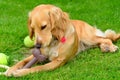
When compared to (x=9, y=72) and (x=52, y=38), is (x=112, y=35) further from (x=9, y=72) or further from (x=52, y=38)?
(x=9, y=72)

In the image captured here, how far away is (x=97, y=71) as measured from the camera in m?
5.30

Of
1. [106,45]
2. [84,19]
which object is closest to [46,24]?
[106,45]

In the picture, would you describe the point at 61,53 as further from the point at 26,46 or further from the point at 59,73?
the point at 26,46

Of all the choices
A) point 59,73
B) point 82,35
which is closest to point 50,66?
point 59,73

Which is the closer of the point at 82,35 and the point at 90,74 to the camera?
the point at 90,74

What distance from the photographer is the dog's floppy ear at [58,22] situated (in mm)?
5329

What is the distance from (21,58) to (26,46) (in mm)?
516

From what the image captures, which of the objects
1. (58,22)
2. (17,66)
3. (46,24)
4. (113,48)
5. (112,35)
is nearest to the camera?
(46,24)

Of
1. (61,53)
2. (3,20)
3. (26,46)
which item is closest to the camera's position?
(61,53)

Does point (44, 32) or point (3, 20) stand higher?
point (44, 32)

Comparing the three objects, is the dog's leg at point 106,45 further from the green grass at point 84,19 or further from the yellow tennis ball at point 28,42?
the yellow tennis ball at point 28,42

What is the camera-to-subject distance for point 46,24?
206 inches

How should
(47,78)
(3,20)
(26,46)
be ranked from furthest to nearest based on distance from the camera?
1. (3,20)
2. (26,46)
3. (47,78)

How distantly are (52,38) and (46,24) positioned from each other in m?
0.29
